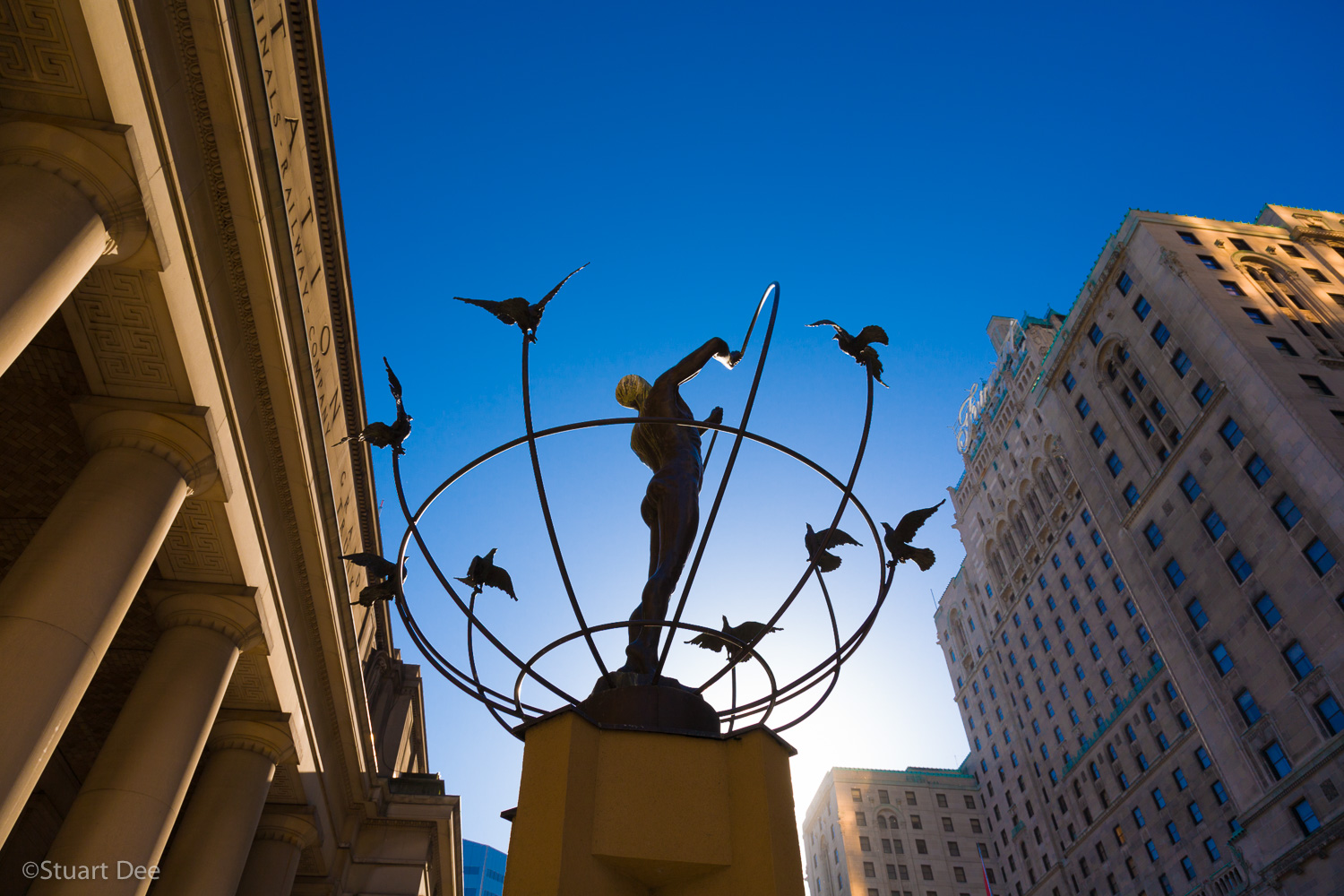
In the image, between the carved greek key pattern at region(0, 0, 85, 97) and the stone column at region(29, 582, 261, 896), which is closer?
the carved greek key pattern at region(0, 0, 85, 97)

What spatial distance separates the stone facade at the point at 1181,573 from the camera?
41906 mm

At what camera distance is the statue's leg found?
17.2ft

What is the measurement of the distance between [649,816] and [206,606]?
12.0 meters

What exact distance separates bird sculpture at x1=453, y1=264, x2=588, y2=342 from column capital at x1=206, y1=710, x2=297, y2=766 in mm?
13334

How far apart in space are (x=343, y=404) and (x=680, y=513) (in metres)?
13.3

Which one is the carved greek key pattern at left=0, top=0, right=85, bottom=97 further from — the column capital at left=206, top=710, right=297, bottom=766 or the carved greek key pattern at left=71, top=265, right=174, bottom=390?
the column capital at left=206, top=710, right=297, bottom=766

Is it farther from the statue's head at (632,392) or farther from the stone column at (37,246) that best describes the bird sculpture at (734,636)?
the stone column at (37,246)

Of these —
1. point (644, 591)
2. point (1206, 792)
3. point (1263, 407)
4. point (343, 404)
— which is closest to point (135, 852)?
point (343, 404)

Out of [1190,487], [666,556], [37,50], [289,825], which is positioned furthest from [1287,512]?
[37,50]

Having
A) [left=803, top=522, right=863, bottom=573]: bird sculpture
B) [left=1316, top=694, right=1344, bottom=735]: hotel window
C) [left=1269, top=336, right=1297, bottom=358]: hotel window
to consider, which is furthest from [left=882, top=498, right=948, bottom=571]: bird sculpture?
[left=1269, top=336, right=1297, bottom=358]: hotel window

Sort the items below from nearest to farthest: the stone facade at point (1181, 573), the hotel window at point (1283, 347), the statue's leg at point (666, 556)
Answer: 1. the statue's leg at point (666, 556)
2. the stone facade at point (1181, 573)
3. the hotel window at point (1283, 347)

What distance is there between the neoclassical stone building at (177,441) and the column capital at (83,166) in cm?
3

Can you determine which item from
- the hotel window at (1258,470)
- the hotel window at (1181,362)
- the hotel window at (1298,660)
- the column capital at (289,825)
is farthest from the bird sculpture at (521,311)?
the hotel window at (1181,362)

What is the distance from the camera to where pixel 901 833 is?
96.6m
